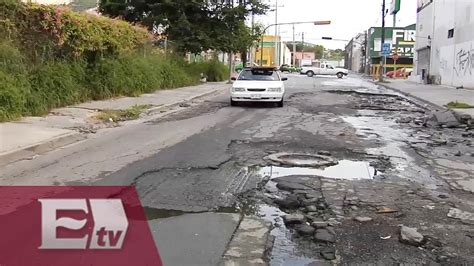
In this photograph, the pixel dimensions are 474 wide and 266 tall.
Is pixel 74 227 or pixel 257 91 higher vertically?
pixel 257 91

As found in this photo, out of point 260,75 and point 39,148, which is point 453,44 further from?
point 39,148

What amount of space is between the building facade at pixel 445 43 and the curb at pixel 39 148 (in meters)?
25.6

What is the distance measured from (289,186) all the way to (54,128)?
6732mm

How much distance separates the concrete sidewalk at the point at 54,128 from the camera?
9109mm

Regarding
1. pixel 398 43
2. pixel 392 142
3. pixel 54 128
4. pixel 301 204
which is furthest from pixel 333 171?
pixel 398 43

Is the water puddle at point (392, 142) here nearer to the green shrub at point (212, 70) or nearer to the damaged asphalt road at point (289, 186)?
the damaged asphalt road at point (289, 186)

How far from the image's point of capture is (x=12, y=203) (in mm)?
5969

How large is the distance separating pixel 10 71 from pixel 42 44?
1.86 m

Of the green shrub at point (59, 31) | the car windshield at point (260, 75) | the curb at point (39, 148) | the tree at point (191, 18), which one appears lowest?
the curb at point (39, 148)

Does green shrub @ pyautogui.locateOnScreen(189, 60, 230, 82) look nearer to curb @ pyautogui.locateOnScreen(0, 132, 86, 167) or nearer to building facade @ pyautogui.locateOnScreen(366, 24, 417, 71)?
curb @ pyautogui.locateOnScreen(0, 132, 86, 167)

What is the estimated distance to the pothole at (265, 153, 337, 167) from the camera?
8.40m

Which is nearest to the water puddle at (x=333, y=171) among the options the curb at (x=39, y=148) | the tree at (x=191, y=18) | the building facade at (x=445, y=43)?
the curb at (x=39, y=148)

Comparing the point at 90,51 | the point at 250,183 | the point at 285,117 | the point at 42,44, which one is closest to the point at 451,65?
the point at 285,117

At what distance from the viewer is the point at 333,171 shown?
7.90m
